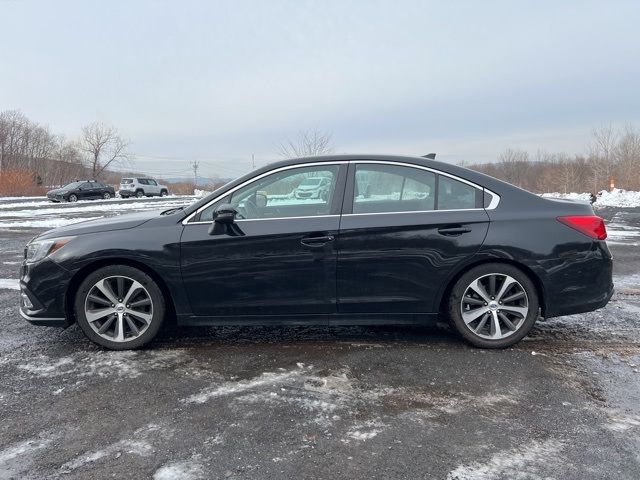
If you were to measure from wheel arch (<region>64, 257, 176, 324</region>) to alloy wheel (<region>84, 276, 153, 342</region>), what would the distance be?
0.40 feet

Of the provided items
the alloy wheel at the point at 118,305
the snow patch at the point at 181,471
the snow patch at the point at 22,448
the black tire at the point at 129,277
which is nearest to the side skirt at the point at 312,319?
the black tire at the point at 129,277

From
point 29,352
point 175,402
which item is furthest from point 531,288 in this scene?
point 29,352

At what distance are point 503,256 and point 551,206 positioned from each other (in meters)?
0.62

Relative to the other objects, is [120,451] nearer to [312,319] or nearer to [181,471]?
[181,471]

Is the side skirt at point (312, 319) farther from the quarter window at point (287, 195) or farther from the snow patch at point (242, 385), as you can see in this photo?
the quarter window at point (287, 195)

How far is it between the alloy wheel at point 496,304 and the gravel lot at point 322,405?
23cm

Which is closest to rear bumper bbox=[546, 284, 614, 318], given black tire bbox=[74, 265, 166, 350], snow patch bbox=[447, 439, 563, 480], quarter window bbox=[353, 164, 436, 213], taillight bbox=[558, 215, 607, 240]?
taillight bbox=[558, 215, 607, 240]

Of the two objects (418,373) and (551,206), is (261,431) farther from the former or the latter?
(551,206)

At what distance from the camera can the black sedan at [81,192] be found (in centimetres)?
3157

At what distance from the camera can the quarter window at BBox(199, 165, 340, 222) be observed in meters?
3.91

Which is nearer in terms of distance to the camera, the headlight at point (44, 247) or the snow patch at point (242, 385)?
→ the snow patch at point (242, 385)

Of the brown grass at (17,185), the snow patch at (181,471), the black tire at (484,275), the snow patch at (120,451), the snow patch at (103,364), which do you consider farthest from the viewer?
the brown grass at (17,185)

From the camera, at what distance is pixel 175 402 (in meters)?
3.09

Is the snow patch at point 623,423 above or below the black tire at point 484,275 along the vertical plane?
below
